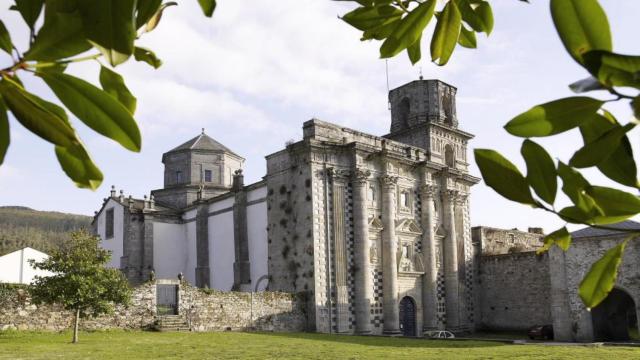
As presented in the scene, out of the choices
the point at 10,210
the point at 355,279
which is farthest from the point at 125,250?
the point at 10,210

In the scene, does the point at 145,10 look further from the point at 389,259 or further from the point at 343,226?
the point at 389,259

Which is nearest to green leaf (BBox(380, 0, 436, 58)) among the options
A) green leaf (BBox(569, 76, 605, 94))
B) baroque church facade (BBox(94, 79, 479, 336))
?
green leaf (BBox(569, 76, 605, 94))

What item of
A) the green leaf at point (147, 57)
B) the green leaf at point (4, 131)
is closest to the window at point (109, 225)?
the green leaf at point (147, 57)

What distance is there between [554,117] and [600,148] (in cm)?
7

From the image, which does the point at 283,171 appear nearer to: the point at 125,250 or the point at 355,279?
the point at 355,279

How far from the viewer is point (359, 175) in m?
26.2

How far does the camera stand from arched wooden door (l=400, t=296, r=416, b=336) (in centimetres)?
2798

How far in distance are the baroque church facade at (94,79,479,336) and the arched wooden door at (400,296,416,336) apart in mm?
50

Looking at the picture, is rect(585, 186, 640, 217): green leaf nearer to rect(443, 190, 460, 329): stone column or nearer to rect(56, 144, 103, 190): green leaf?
rect(56, 144, 103, 190): green leaf

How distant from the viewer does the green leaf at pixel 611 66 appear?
2.32 ft

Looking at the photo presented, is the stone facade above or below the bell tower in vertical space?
below

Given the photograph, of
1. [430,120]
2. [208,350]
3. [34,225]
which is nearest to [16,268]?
[208,350]

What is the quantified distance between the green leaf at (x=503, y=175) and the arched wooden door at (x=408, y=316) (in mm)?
27699

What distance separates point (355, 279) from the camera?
25500mm
